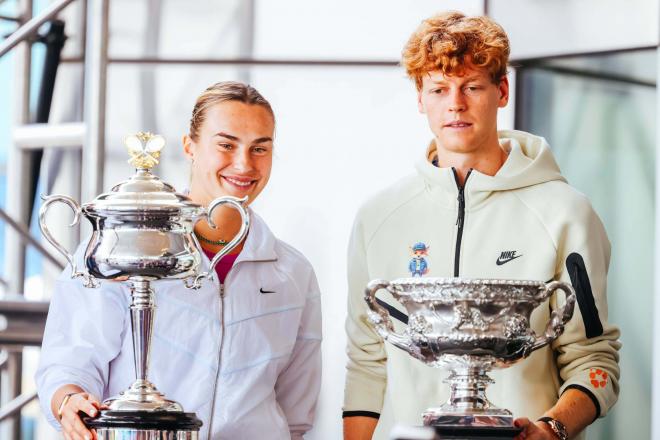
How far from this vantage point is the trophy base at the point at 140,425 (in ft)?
6.16

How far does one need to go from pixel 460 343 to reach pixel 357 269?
508mm

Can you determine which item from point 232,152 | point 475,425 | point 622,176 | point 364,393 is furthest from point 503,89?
point 622,176

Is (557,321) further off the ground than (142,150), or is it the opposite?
(142,150)

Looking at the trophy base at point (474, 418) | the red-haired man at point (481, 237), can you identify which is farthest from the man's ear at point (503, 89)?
the trophy base at point (474, 418)

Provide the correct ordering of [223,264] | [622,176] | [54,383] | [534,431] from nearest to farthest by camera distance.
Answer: [534,431], [54,383], [223,264], [622,176]

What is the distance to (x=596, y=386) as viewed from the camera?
6.84ft

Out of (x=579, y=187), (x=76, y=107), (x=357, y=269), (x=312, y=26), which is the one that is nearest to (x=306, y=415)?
(x=357, y=269)

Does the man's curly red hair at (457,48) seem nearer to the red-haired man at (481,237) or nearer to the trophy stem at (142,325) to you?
the red-haired man at (481,237)

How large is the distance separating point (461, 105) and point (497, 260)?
253 mm

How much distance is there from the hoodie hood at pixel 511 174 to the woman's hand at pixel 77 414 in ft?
2.21

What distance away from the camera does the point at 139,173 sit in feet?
6.63

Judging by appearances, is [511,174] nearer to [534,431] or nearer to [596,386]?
[596,386]

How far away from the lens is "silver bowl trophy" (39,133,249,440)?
1897mm

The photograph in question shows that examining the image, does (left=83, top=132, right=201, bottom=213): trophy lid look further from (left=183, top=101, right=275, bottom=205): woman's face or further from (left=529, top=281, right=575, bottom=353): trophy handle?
(left=529, top=281, right=575, bottom=353): trophy handle
